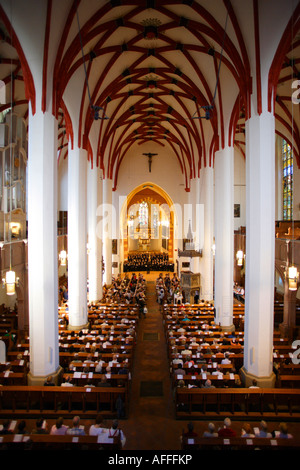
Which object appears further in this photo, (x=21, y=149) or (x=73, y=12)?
(x=21, y=149)

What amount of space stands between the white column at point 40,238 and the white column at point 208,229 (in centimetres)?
1249

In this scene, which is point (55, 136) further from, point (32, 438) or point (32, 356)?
point (32, 438)

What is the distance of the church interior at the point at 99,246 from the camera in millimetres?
7984

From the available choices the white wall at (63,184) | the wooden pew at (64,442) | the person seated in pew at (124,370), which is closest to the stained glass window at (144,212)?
the white wall at (63,184)

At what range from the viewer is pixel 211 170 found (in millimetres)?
19844

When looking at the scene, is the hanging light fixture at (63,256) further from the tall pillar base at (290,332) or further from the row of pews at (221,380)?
the tall pillar base at (290,332)

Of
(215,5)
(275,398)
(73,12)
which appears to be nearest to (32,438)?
(275,398)

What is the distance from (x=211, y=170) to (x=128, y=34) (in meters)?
9.56

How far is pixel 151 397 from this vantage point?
370 inches

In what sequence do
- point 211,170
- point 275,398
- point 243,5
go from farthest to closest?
1. point 211,170
2. point 243,5
3. point 275,398

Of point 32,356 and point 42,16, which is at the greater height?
Result: point 42,16

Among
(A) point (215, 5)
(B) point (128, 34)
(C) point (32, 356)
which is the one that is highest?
(B) point (128, 34)

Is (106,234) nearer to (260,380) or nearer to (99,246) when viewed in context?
(99,246)

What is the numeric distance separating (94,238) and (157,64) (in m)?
10.8
